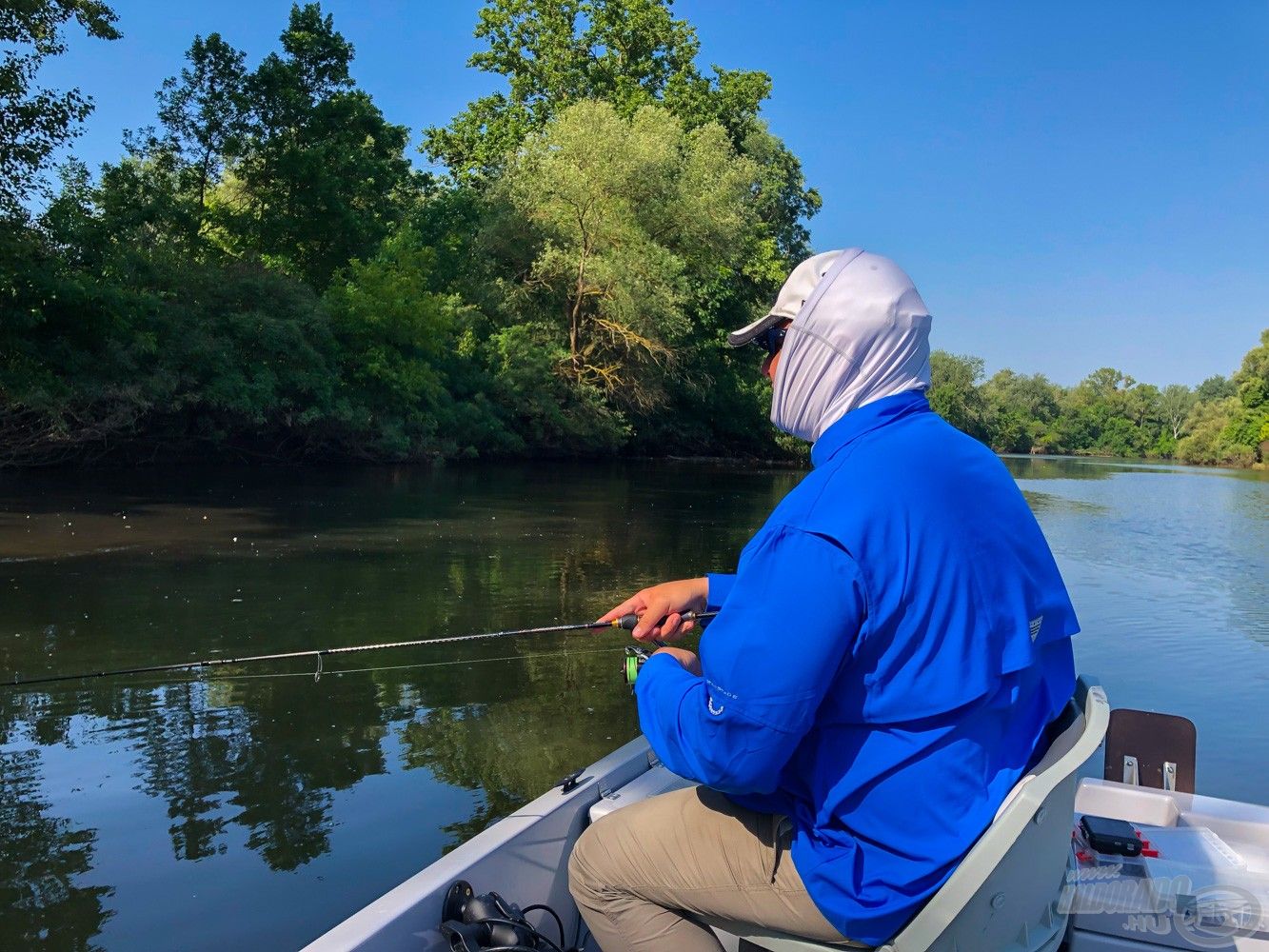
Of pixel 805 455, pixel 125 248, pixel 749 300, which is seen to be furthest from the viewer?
pixel 805 455

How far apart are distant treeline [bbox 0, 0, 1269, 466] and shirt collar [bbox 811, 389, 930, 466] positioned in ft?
58.9

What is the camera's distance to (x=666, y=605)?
2.46 meters

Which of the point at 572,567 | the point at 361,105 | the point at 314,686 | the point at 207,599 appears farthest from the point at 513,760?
the point at 361,105

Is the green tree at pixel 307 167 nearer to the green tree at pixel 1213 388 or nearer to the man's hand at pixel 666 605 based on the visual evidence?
the man's hand at pixel 666 605

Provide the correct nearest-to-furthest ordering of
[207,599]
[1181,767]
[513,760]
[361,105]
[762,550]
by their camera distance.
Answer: [762,550] → [1181,767] → [513,760] → [207,599] → [361,105]

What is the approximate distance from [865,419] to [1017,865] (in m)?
0.75

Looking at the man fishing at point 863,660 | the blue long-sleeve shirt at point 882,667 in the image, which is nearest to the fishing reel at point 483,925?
the man fishing at point 863,660

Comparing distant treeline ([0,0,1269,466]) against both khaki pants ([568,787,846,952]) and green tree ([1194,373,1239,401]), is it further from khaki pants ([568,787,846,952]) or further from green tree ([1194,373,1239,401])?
green tree ([1194,373,1239,401])

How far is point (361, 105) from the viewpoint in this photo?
29.2m

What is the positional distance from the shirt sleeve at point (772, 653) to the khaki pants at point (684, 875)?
0.21 meters

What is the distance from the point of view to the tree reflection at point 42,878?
12.2ft

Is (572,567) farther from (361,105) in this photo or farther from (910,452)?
(361,105)

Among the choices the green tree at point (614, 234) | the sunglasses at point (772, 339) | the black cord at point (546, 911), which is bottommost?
the black cord at point (546, 911)

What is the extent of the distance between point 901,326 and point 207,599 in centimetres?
886
